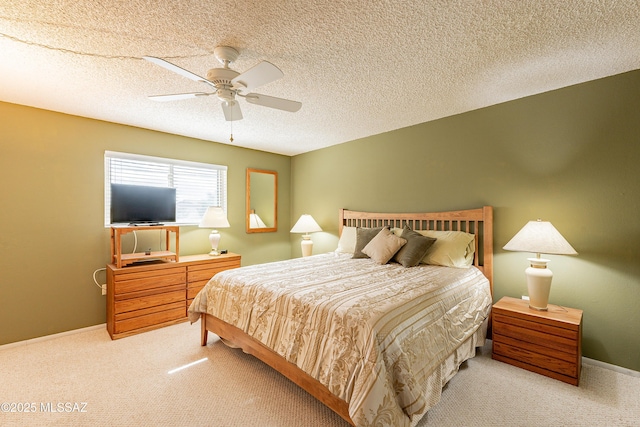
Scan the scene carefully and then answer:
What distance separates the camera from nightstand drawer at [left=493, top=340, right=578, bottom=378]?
6.85 feet

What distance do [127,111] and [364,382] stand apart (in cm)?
353

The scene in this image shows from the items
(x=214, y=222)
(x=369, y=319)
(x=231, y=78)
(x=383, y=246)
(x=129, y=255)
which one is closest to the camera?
(x=369, y=319)

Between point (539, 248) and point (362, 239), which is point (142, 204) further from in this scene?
point (539, 248)

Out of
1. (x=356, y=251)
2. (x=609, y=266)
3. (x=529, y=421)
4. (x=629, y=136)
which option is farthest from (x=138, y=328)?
(x=629, y=136)

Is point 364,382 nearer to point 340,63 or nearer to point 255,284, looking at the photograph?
point 255,284

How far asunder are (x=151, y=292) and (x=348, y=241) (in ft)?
8.35

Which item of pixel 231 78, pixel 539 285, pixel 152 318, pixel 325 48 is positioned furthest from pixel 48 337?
pixel 539 285

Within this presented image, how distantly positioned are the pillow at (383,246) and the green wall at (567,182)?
2.30 ft

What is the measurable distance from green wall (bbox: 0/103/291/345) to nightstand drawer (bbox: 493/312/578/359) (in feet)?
14.2

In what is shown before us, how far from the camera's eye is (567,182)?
2.52 meters

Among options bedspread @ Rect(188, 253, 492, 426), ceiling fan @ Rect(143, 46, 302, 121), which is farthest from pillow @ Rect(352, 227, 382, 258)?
ceiling fan @ Rect(143, 46, 302, 121)

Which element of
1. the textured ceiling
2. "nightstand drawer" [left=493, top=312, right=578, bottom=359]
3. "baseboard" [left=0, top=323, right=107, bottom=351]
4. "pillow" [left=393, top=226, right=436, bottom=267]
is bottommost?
"baseboard" [left=0, top=323, right=107, bottom=351]

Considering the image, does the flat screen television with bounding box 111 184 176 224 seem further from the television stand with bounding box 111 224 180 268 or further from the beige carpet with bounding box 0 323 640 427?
the beige carpet with bounding box 0 323 640 427

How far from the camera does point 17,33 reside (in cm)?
173
